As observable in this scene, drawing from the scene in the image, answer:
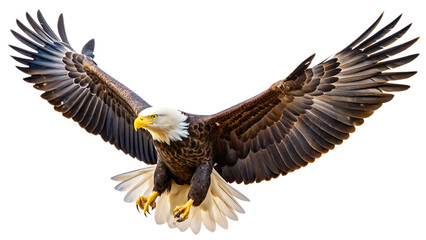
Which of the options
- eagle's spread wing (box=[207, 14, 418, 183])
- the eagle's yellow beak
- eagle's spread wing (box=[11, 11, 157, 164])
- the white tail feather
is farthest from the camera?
eagle's spread wing (box=[11, 11, 157, 164])

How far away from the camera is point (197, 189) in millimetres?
5617

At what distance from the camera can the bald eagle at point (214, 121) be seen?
533cm

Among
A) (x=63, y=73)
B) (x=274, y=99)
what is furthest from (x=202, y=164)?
(x=63, y=73)

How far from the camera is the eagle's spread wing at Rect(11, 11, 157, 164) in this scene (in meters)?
6.27

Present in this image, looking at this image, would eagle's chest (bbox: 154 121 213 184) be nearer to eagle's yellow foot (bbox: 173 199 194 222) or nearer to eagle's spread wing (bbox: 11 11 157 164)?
eagle's yellow foot (bbox: 173 199 194 222)

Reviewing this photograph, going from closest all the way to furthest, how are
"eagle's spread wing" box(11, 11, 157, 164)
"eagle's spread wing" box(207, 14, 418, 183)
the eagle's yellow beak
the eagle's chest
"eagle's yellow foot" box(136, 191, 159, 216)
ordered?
"eagle's spread wing" box(207, 14, 418, 183) → the eagle's yellow beak → the eagle's chest → "eagle's yellow foot" box(136, 191, 159, 216) → "eagle's spread wing" box(11, 11, 157, 164)

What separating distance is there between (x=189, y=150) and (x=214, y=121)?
12.3 inches

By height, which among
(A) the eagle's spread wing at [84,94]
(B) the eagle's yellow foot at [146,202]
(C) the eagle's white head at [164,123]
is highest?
(A) the eagle's spread wing at [84,94]

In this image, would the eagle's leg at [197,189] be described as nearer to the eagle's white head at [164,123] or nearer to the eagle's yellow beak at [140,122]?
the eagle's white head at [164,123]

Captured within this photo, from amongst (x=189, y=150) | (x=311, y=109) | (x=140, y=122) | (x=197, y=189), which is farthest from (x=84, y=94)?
(x=311, y=109)

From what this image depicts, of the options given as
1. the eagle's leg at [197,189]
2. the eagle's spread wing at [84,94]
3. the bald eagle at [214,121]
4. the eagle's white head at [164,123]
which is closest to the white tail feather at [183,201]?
the bald eagle at [214,121]

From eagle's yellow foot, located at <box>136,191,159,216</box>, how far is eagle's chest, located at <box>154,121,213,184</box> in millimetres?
316

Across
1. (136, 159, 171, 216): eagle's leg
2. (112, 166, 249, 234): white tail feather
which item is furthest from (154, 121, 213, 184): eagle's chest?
(112, 166, 249, 234): white tail feather

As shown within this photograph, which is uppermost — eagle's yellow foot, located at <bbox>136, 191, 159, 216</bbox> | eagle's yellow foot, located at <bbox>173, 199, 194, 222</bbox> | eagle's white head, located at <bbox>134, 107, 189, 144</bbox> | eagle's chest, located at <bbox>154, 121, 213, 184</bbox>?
eagle's white head, located at <bbox>134, 107, 189, 144</bbox>
